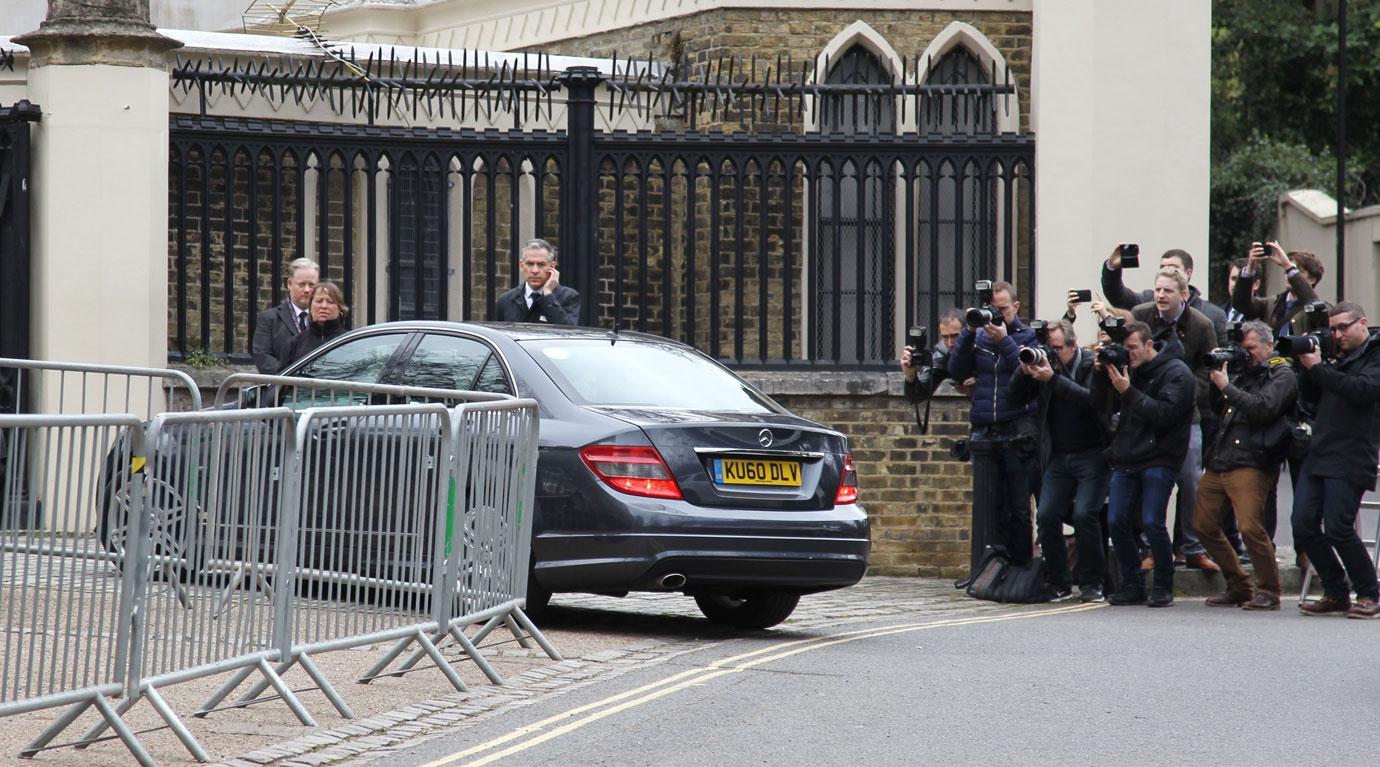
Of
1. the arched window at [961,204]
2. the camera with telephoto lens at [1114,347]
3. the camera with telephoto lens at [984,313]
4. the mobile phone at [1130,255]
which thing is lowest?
the camera with telephoto lens at [1114,347]

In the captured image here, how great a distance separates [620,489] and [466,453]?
5.21ft

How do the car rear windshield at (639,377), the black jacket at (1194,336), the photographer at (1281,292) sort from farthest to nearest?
1. the photographer at (1281,292)
2. the black jacket at (1194,336)
3. the car rear windshield at (639,377)

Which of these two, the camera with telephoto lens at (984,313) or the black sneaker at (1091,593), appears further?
the black sneaker at (1091,593)

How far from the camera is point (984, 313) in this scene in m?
12.7

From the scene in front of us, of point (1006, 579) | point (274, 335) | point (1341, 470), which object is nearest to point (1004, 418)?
point (1006, 579)

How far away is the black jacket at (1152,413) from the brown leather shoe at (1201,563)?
1.16 m

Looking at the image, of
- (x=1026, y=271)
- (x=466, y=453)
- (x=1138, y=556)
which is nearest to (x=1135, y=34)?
(x=1026, y=271)

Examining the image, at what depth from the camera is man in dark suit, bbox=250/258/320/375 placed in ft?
44.7

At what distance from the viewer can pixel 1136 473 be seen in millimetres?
12625

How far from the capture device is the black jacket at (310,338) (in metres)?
13.3

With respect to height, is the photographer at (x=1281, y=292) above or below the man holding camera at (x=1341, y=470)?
above

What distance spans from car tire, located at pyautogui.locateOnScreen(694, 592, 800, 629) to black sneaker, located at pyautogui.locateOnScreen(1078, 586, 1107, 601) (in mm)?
2705

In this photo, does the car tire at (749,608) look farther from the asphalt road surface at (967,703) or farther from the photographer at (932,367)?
the photographer at (932,367)

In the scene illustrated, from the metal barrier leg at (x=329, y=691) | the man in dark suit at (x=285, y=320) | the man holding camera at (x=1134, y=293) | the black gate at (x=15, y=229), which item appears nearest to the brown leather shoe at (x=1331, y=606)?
the man holding camera at (x=1134, y=293)
